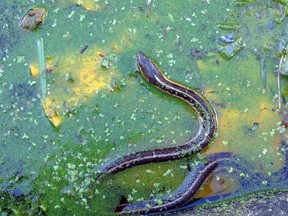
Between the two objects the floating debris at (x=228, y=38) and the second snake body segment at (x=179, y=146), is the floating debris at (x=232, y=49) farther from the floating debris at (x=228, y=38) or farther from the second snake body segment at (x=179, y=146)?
the second snake body segment at (x=179, y=146)

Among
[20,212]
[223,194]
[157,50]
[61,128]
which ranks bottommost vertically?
[20,212]

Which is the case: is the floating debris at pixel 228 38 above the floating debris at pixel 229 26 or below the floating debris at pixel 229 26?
below

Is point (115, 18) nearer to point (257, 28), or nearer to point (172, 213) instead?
point (257, 28)

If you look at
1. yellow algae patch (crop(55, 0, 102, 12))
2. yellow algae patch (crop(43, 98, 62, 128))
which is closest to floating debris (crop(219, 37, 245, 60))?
yellow algae patch (crop(55, 0, 102, 12))

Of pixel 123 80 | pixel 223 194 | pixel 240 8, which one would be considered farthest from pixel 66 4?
pixel 223 194

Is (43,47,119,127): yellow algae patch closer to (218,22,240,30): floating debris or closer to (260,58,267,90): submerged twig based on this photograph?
(218,22,240,30): floating debris

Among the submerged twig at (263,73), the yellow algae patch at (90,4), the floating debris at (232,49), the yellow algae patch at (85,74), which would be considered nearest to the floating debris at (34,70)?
the yellow algae patch at (85,74)
